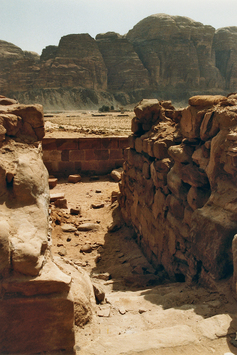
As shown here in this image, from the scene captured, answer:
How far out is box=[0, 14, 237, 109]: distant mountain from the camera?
6506cm

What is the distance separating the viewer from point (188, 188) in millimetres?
3838

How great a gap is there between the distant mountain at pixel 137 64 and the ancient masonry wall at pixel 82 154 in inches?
2093

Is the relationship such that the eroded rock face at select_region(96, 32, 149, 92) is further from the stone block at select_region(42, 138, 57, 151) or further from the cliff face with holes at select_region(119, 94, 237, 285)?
the cliff face with holes at select_region(119, 94, 237, 285)

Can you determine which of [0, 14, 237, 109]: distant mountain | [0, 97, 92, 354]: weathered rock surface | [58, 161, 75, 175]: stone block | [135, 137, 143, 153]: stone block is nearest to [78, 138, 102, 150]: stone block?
[58, 161, 75, 175]: stone block

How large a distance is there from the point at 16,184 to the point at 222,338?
2011 millimetres

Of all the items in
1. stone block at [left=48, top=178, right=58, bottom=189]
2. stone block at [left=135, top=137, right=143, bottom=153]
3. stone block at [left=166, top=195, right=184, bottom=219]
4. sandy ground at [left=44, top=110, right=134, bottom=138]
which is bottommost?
stone block at [left=48, top=178, right=58, bottom=189]

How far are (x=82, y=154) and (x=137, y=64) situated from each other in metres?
65.8

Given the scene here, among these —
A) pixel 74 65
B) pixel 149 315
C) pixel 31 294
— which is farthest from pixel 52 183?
pixel 74 65

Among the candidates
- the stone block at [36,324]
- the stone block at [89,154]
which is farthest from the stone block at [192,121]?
the stone block at [89,154]

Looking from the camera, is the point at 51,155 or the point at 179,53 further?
the point at 179,53

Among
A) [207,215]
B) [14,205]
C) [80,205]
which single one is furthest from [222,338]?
[80,205]

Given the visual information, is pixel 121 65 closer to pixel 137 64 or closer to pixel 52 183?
pixel 137 64

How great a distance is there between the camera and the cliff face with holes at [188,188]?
2.91m

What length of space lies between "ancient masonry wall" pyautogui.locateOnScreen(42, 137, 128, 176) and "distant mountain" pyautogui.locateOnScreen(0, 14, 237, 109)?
53.2 metres
